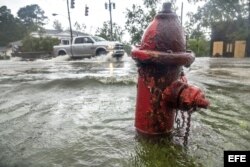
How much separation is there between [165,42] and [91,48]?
21269 millimetres

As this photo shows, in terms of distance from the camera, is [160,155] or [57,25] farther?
[57,25]

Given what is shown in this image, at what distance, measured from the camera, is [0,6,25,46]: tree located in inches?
3083

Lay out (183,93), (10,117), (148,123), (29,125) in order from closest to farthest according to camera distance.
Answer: (183,93) → (148,123) → (29,125) → (10,117)

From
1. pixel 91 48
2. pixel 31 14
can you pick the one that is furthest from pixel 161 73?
pixel 31 14

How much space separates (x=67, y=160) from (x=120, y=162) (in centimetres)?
35

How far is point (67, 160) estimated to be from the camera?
2043 millimetres

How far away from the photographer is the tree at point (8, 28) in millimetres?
78312

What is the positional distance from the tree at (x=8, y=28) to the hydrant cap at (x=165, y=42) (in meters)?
81.5

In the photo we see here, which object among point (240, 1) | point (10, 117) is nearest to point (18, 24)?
point (240, 1)

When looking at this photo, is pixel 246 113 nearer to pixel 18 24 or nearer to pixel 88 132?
pixel 88 132

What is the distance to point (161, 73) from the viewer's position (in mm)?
2367

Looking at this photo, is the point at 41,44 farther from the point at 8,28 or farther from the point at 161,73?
the point at 161,73

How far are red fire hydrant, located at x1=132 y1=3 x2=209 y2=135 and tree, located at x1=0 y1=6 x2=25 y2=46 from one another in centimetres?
8155

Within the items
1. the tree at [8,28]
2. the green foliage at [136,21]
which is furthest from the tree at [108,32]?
the tree at [8,28]
